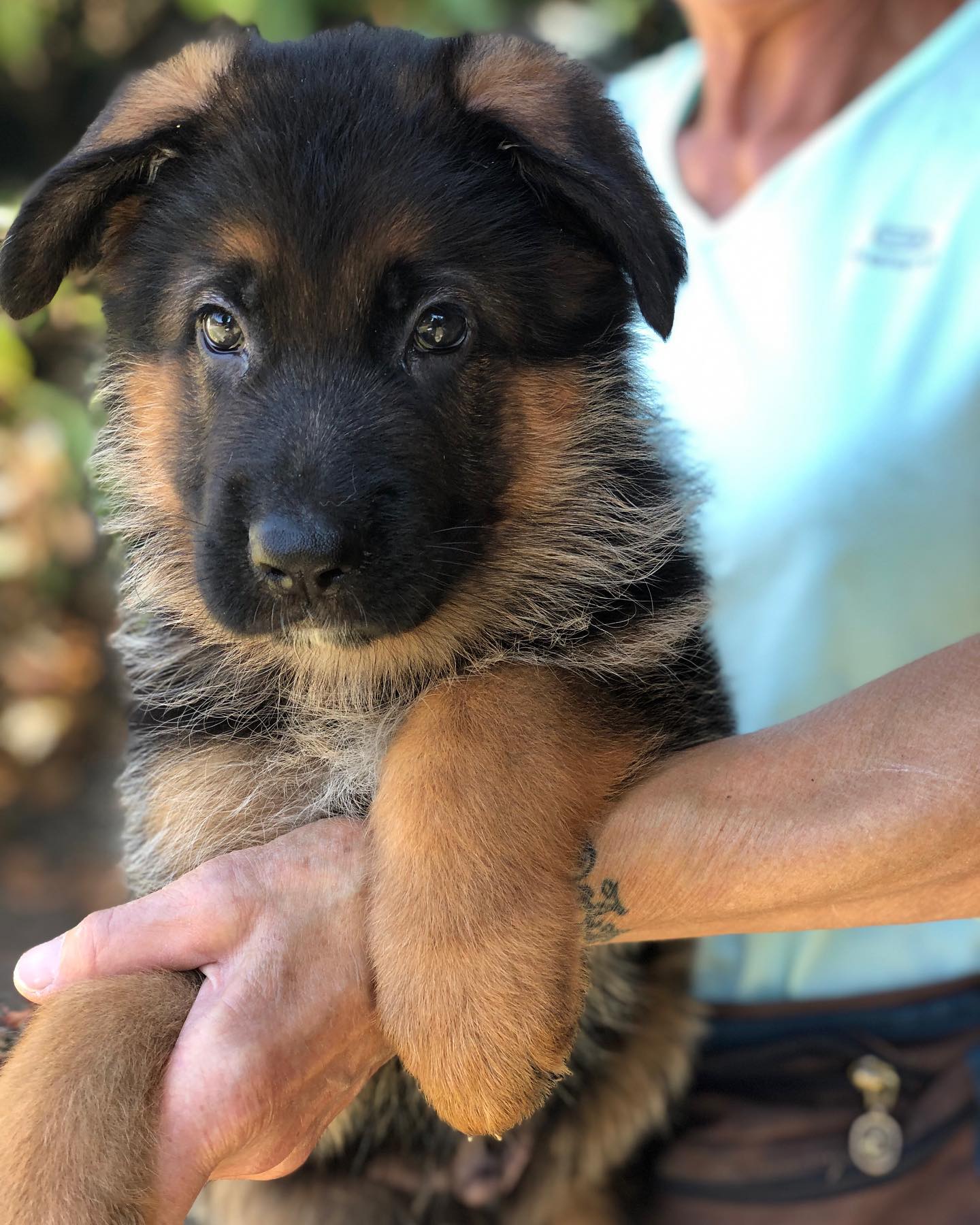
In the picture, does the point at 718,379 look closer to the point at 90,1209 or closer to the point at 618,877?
the point at 618,877

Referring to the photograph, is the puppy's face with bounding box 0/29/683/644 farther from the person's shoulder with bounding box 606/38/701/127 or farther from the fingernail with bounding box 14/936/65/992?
the person's shoulder with bounding box 606/38/701/127

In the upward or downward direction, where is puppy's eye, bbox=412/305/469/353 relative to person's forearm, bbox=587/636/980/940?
upward

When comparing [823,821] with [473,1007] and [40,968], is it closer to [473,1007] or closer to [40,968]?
[473,1007]

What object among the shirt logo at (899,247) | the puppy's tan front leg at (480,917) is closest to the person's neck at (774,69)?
the shirt logo at (899,247)

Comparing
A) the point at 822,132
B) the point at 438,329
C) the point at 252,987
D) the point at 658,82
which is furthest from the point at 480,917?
the point at 658,82

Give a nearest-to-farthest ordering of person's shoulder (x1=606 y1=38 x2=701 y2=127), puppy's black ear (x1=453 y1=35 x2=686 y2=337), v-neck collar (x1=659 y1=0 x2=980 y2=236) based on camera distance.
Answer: puppy's black ear (x1=453 y1=35 x2=686 y2=337) < v-neck collar (x1=659 y1=0 x2=980 y2=236) < person's shoulder (x1=606 y1=38 x2=701 y2=127)

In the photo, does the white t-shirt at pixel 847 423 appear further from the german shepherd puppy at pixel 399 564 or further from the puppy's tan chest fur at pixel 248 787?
the puppy's tan chest fur at pixel 248 787

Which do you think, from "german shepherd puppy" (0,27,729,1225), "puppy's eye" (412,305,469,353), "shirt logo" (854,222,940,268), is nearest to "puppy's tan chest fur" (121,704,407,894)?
"german shepherd puppy" (0,27,729,1225)
